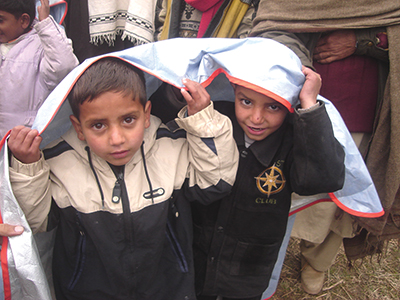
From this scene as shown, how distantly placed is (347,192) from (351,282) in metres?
1.53

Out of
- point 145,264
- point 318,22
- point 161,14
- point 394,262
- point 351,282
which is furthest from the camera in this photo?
point 394,262

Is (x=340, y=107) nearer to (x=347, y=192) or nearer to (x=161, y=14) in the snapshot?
(x=347, y=192)

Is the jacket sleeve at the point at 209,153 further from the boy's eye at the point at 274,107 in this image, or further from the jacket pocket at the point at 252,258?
the jacket pocket at the point at 252,258

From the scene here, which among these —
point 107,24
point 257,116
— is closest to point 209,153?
point 257,116

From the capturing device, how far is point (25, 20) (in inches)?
79.2

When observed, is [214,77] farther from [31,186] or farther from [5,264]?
[5,264]

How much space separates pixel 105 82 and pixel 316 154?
2.72 ft

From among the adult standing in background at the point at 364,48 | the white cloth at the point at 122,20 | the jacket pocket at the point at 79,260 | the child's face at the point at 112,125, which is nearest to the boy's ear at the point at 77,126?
the child's face at the point at 112,125

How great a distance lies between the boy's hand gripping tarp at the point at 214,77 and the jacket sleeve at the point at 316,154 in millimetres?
106

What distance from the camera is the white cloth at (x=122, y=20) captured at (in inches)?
91.7

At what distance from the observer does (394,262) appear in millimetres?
2781

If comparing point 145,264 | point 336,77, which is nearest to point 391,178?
point 336,77

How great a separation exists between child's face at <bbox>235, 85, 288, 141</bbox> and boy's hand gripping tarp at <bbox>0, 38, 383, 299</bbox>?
0.08m

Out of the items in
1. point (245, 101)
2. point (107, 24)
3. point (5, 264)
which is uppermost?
point (245, 101)
